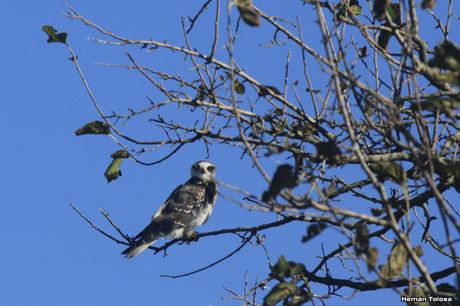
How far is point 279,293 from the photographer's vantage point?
5.35 m

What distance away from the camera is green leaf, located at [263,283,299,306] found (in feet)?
17.6

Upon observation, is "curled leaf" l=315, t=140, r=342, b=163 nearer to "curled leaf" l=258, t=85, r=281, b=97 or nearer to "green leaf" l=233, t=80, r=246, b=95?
"curled leaf" l=258, t=85, r=281, b=97

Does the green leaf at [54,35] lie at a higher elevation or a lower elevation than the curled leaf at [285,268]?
higher

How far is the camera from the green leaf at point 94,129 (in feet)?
20.0

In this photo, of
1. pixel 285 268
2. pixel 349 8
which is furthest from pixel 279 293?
pixel 349 8

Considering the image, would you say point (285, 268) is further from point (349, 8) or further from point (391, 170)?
point (349, 8)

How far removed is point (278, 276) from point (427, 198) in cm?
125

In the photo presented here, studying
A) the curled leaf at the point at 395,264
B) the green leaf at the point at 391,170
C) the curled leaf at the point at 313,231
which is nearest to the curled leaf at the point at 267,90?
the green leaf at the point at 391,170

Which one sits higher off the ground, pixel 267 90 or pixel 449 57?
pixel 267 90

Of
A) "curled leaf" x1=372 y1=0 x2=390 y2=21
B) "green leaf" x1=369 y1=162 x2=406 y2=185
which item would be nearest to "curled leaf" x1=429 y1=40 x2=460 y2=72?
"curled leaf" x1=372 y1=0 x2=390 y2=21

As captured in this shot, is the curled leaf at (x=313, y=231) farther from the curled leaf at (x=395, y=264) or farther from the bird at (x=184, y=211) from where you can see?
the bird at (x=184, y=211)

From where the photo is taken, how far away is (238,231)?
21.8ft

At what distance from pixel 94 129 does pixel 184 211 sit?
4890mm

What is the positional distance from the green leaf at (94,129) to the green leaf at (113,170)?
44 centimetres
